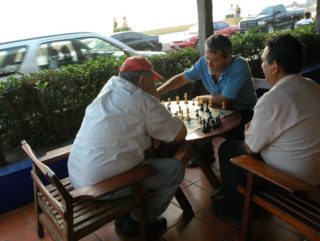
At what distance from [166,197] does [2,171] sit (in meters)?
1.66

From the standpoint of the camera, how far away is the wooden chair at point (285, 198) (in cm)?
177

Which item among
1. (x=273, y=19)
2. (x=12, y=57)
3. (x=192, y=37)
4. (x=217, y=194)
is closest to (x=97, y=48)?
(x=12, y=57)

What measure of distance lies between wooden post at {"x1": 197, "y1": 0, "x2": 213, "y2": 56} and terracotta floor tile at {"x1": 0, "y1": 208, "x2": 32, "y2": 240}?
10.3 ft

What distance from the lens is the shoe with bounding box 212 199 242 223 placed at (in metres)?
2.58

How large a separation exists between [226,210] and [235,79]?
1177 mm

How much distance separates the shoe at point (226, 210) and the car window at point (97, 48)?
10.3ft

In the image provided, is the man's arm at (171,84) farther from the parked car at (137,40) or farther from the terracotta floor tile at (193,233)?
the parked car at (137,40)

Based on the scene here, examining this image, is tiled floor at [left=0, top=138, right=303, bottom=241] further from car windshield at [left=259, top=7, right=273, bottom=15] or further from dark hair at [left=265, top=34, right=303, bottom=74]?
car windshield at [left=259, top=7, right=273, bottom=15]

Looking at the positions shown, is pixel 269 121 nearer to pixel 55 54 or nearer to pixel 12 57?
pixel 55 54

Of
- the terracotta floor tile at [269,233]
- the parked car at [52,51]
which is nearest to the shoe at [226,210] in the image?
the terracotta floor tile at [269,233]

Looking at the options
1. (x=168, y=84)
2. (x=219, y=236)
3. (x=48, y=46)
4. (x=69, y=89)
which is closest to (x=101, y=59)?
(x=69, y=89)

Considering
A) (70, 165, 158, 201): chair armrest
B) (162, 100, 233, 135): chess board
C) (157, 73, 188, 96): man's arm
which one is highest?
(157, 73, 188, 96): man's arm

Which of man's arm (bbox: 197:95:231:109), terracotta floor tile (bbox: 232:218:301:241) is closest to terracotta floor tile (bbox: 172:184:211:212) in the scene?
terracotta floor tile (bbox: 232:218:301:241)

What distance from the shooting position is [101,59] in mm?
3852
